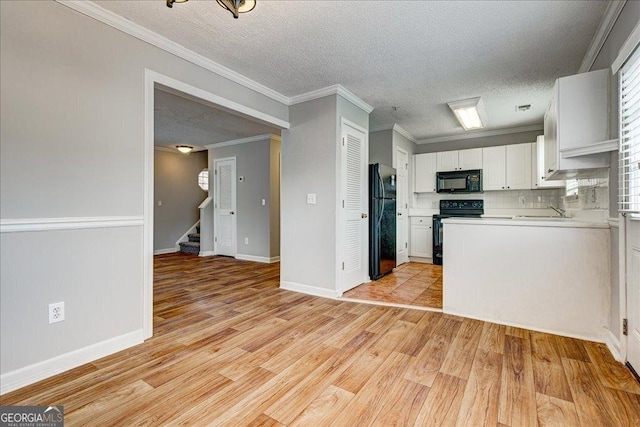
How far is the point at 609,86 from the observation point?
2.14 m

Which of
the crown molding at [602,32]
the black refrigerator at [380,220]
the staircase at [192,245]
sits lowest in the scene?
the staircase at [192,245]

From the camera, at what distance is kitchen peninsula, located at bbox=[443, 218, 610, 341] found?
230 centimetres

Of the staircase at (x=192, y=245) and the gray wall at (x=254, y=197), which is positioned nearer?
the gray wall at (x=254, y=197)

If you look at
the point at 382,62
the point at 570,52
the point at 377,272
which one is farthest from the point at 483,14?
the point at 377,272

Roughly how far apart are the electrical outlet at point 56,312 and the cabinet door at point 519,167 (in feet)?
19.4

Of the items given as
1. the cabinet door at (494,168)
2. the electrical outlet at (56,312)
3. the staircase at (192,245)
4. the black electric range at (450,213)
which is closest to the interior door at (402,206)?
the black electric range at (450,213)

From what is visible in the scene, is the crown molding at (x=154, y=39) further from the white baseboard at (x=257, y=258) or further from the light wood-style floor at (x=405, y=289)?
the white baseboard at (x=257, y=258)

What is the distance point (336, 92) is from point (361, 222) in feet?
5.49

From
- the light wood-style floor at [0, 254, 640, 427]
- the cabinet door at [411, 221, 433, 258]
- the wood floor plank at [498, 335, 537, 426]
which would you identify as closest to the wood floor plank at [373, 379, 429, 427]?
the light wood-style floor at [0, 254, 640, 427]

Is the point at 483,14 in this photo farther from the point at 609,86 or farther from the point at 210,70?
the point at 210,70

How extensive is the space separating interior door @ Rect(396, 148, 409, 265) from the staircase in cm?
441

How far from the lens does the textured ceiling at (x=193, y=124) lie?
3943mm

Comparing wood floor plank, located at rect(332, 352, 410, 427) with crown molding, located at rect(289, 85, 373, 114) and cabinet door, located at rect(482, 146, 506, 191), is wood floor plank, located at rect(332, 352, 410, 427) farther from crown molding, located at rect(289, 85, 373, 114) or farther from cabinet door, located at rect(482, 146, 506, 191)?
cabinet door, located at rect(482, 146, 506, 191)

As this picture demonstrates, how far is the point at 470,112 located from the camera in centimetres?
415
